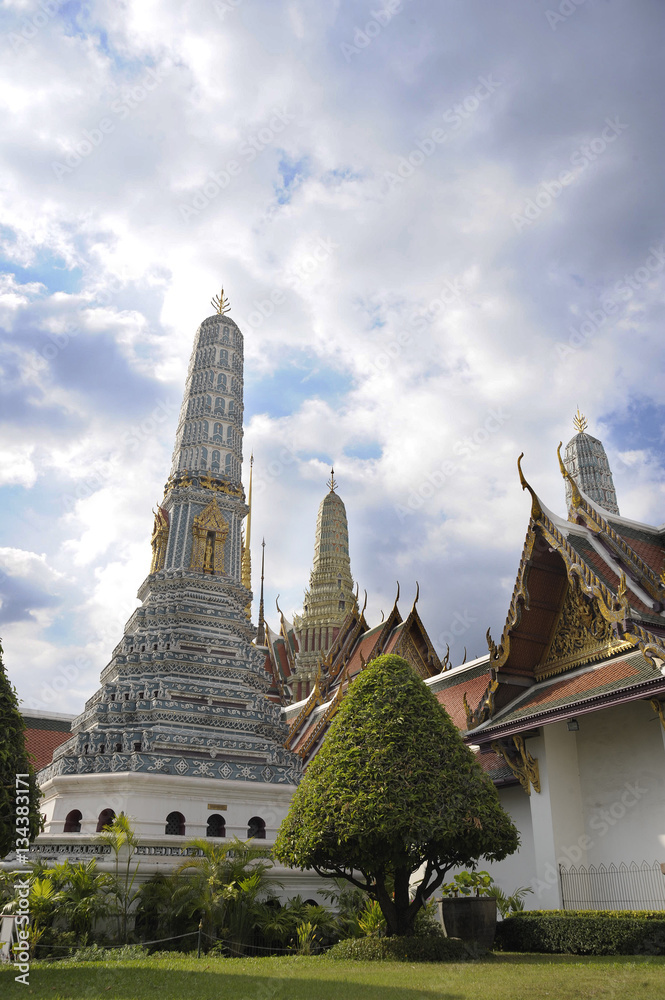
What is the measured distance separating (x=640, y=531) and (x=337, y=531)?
3534cm

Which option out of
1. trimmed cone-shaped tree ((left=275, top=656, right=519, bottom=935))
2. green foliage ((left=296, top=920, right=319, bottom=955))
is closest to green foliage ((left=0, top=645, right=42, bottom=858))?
trimmed cone-shaped tree ((left=275, top=656, right=519, bottom=935))

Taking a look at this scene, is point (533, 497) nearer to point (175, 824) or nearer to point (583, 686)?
point (583, 686)

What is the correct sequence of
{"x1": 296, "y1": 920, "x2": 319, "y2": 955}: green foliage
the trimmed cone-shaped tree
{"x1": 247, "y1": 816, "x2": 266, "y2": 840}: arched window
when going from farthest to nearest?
{"x1": 247, "y1": 816, "x2": 266, "y2": 840}: arched window, {"x1": 296, "y1": 920, "x2": 319, "y2": 955}: green foliage, the trimmed cone-shaped tree

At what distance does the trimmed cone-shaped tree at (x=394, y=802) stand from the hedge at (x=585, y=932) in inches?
52.9

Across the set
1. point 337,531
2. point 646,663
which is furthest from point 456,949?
point 337,531

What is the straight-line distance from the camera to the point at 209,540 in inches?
998

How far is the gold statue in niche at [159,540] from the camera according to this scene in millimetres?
25625

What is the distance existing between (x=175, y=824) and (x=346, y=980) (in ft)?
34.6

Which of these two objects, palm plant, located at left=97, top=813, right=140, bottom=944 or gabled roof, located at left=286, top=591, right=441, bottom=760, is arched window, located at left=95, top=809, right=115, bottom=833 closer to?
palm plant, located at left=97, top=813, right=140, bottom=944

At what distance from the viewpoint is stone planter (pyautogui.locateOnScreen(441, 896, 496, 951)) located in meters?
10.8

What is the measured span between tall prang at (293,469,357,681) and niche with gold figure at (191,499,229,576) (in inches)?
847

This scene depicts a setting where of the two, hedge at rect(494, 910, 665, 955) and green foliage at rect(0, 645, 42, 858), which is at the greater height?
green foliage at rect(0, 645, 42, 858)

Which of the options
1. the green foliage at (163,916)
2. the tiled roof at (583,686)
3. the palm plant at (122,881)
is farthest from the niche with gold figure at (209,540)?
the green foliage at (163,916)

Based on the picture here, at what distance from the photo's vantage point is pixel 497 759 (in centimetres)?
1577
